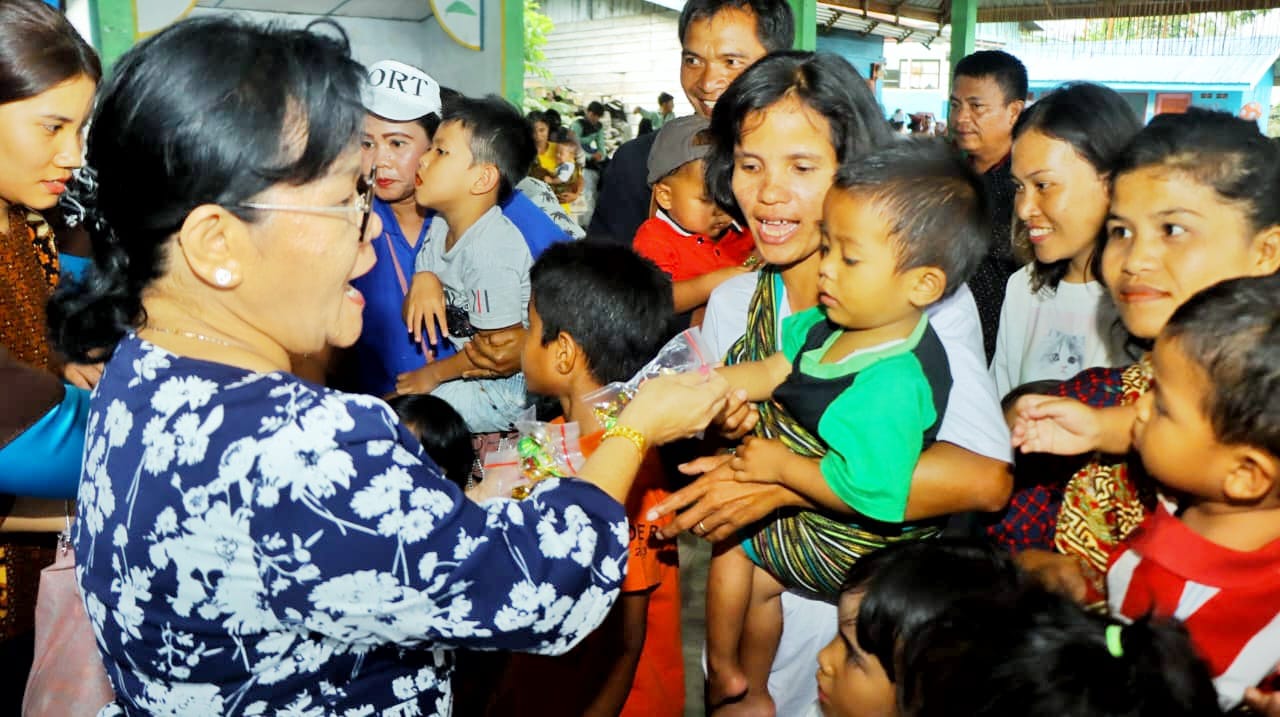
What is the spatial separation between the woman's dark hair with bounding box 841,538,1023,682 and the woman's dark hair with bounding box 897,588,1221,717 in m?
0.46

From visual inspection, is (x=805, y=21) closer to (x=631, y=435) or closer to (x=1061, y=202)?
(x=1061, y=202)

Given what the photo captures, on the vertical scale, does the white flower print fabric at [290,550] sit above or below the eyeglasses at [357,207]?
below

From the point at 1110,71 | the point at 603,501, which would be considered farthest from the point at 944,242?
the point at 1110,71

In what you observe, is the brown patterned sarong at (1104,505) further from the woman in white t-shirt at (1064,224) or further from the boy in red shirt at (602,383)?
the boy in red shirt at (602,383)

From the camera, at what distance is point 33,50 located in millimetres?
2191

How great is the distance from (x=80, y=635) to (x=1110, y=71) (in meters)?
24.9

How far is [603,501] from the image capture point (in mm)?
1436

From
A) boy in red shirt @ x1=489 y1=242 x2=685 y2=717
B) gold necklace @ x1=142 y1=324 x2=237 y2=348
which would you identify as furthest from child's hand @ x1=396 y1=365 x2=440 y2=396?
gold necklace @ x1=142 y1=324 x2=237 y2=348

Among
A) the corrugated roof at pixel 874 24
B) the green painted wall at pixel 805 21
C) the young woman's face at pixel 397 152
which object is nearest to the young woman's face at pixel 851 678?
the young woman's face at pixel 397 152

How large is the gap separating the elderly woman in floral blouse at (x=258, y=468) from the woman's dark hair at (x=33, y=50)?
101 centimetres

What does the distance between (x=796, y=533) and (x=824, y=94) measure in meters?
0.97

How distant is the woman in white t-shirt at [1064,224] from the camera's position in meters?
2.68

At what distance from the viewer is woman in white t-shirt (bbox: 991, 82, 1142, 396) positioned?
268 centimetres

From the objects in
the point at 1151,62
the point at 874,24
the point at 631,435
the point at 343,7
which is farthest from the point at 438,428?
the point at 1151,62
